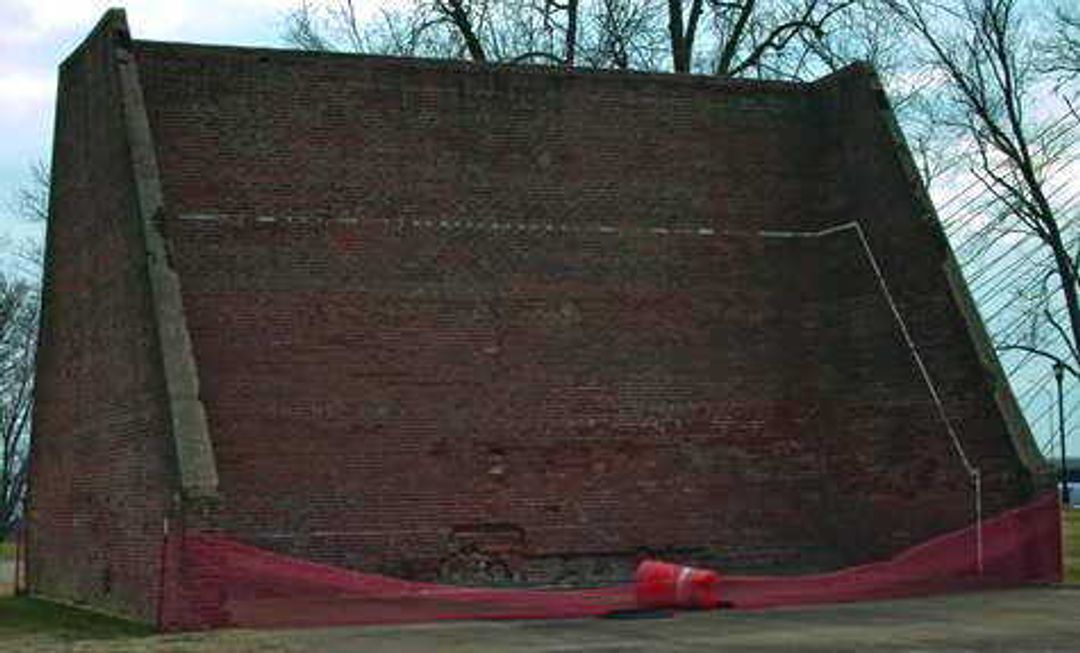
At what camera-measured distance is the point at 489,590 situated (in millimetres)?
21453

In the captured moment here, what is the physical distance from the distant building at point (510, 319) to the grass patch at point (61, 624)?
48 cm

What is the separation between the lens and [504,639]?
57.1 feet

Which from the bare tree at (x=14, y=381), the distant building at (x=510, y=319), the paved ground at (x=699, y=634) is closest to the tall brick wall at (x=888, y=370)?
the distant building at (x=510, y=319)

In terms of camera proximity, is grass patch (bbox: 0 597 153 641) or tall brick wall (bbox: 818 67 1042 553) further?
tall brick wall (bbox: 818 67 1042 553)

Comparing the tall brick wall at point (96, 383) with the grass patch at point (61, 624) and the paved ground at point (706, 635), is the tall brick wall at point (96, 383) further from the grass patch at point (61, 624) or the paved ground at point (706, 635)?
the paved ground at point (706, 635)

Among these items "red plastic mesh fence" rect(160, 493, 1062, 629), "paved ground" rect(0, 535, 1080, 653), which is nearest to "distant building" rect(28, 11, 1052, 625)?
"red plastic mesh fence" rect(160, 493, 1062, 629)

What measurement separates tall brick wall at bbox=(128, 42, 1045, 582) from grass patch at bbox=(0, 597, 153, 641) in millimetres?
2489

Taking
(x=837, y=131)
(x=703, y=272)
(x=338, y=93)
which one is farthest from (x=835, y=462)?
(x=338, y=93)

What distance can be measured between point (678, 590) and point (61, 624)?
757 cm

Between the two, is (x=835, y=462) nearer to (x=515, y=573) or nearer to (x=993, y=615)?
(x=515, y=573)

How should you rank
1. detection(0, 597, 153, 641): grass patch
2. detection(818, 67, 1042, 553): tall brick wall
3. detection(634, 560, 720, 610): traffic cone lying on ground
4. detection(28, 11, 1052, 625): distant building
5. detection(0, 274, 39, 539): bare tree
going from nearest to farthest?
detection(0, 597, 153, 641): grass patch < detection(634, 560, 720, 610): traffic cone lying on ground < detection(28, 11, 1052, 625): distant building < detection(818, 67, 1042, 553): tall brick wall < detection(0, 274, 39, 539): bare tree

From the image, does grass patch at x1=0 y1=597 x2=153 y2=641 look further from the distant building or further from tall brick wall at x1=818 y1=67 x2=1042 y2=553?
tall brick wall at x1=818 y1=67 x2=1042 y2=553

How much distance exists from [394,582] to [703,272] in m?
7.72

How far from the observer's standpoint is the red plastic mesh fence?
18844 mm
